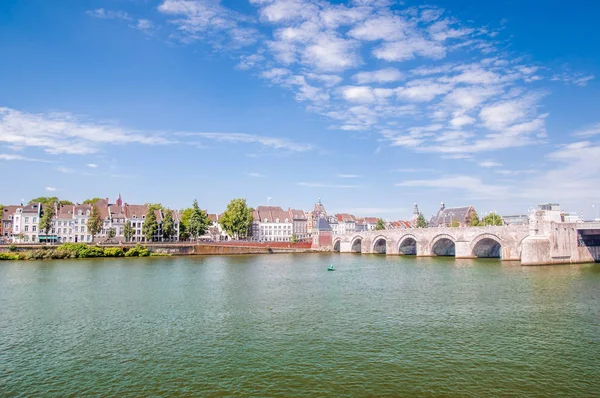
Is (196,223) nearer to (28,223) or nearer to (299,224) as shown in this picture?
(28,223)

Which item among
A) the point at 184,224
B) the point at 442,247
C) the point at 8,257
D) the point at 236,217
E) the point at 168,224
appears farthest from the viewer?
the point at 184,224

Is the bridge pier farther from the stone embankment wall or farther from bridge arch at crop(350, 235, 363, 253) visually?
the stone embankment wall

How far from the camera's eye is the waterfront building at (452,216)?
125 m

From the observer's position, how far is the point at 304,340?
22.9m

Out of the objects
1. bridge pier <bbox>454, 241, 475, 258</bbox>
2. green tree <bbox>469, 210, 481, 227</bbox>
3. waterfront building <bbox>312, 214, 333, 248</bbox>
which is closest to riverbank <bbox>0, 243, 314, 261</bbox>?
waterfront building <bbox>312, 214, 333, 248</bbox>

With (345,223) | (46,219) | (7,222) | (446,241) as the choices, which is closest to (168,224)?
(46,219)

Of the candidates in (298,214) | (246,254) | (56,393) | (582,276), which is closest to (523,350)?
(56,393)

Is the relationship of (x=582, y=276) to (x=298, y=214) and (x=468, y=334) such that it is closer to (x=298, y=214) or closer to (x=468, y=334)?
(x=468, y=334)

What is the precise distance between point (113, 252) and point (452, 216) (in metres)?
97.7

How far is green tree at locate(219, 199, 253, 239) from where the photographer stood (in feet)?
387

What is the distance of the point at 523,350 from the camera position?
20922mm

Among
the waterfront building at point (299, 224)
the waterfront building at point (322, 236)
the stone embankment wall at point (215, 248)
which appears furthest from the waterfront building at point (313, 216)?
the stone embankment wall at point (215, 248)

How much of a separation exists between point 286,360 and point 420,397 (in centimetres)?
666

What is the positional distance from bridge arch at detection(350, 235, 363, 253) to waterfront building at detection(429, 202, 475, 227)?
106 ft
